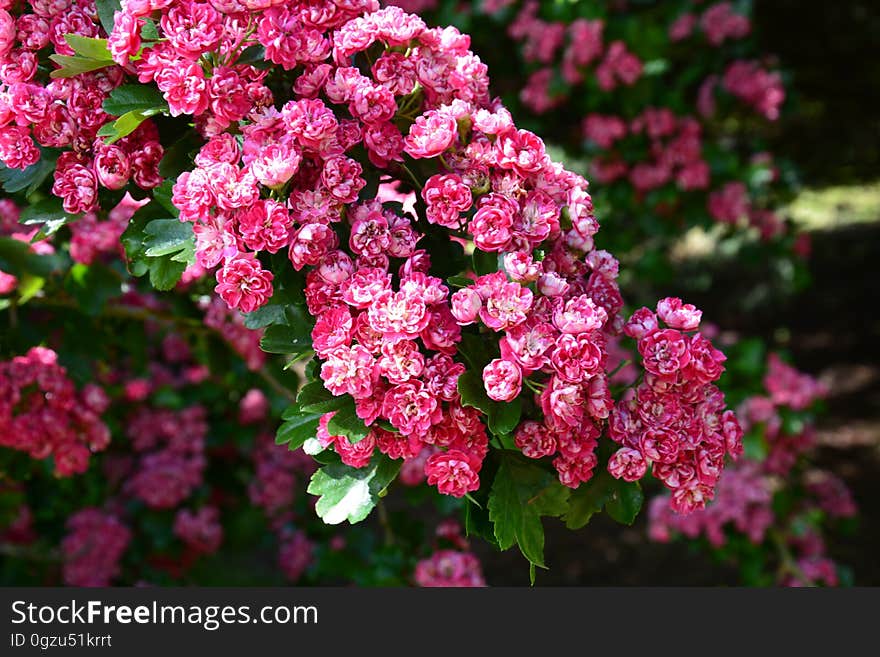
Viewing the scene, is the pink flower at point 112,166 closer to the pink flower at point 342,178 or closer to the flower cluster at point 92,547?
the pink flower at point 342,178

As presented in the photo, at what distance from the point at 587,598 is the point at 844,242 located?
367 inches

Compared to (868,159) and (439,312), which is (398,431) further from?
(868,159)

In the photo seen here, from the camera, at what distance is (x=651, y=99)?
152 inches

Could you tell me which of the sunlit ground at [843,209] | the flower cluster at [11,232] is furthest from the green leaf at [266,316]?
the sunlit ground at [843,209]

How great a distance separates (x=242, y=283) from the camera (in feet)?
3.72

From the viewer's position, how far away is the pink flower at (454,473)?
1.12 meters

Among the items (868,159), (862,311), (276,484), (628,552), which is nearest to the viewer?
(276,484)

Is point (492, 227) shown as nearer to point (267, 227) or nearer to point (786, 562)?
point (267, 227)

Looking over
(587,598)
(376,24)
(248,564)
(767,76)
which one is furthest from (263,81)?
(248,564)

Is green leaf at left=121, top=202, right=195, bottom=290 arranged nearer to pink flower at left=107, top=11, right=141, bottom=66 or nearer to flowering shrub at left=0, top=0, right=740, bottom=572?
flowering shrub at left=0, top=0, right=740, bottom=572

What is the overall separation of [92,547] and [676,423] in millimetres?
2462

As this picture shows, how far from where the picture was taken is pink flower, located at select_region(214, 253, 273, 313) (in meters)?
1.12

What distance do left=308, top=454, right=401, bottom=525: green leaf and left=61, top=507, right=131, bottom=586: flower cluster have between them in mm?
2090

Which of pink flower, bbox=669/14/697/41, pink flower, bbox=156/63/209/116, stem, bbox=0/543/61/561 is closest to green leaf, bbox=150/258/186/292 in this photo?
pink flower, bbox=156/63/209/116
